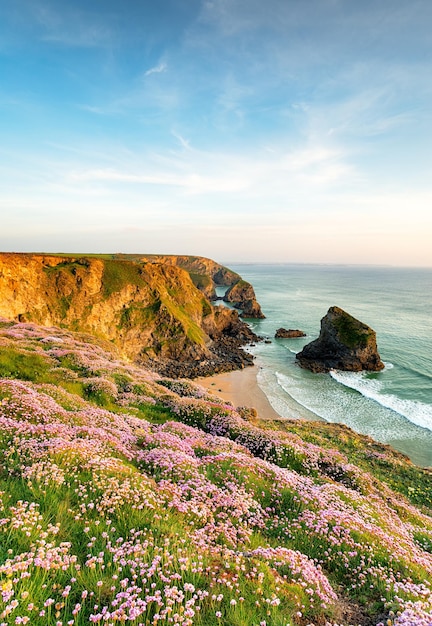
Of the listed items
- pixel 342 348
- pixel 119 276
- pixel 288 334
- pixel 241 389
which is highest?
pixel 119 276

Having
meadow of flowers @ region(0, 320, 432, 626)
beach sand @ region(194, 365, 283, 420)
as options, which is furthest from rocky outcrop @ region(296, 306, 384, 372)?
meadow of flowers @ region(0, 320, 432, 626)

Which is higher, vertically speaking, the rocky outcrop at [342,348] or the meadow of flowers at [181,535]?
the meadow of flowers at [181,535]

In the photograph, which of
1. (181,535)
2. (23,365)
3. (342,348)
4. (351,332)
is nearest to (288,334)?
(342,348)

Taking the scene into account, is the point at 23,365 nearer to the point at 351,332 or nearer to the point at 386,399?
the point at 386,399

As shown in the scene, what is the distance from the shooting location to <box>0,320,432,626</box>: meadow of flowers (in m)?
4.46

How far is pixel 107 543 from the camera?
17.9 ft

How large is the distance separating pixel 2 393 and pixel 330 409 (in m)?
46.1

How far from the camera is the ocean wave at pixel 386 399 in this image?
44938 millimetres

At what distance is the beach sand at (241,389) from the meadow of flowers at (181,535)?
35.4 metres

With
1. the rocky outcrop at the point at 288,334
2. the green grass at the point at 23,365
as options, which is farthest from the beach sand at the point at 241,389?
the green grass at the point at 23,365

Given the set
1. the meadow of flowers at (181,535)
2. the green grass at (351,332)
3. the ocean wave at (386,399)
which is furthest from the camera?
the green grass at (351,332)

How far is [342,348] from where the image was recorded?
72.3m

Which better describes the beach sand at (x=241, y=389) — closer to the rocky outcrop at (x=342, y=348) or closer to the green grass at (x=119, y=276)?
the rocky outcrop at (x=342, y=348)

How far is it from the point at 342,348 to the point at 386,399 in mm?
20663
